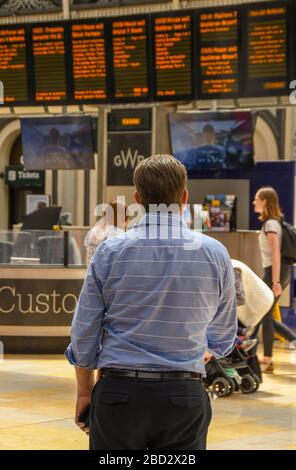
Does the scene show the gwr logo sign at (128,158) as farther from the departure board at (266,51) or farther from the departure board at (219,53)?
the departure board at (266,51)

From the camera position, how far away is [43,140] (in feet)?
49.6

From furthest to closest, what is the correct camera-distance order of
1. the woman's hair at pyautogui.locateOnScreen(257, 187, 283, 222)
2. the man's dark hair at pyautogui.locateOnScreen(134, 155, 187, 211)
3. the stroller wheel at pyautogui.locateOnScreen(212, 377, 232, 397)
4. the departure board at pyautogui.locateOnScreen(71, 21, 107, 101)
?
the departure board at pyautogui.locateOnScreen(71, 21, 107, 101), the woman's hair at pyautogui.locateOnScreen(257, 187, 283, 222), the stroller wheel at pyautogui.locateOnScreen(212, 377, 232, 397), the man's dark hair at pyautogui.locateOnScreen(134, 155, 187, 211)

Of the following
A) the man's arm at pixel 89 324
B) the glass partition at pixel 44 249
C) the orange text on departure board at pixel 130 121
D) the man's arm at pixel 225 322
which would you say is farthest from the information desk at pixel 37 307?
the man's arm at pixel 89 324

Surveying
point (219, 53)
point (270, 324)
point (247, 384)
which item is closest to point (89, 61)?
point (219, 53)

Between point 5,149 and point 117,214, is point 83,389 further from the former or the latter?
point 5,149

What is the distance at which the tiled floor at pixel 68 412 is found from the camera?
21.5ft

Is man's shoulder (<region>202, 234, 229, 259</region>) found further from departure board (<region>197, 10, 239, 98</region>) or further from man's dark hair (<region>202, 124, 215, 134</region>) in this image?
man's dark hair (<region>202, 124, 215, 134</region>)

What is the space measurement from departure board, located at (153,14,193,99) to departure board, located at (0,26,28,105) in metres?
1.86

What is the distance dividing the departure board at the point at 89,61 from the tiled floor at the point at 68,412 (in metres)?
3.66

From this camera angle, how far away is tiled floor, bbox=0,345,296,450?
654 centimetres

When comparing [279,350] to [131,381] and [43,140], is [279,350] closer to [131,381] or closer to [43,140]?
[43,140]

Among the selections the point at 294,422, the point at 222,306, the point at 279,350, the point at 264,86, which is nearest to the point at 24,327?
the point at 279,350

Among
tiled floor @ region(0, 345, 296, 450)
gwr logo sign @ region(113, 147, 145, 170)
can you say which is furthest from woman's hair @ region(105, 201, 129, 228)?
gwr logo sign @ region(113, 147, 145, 170)
